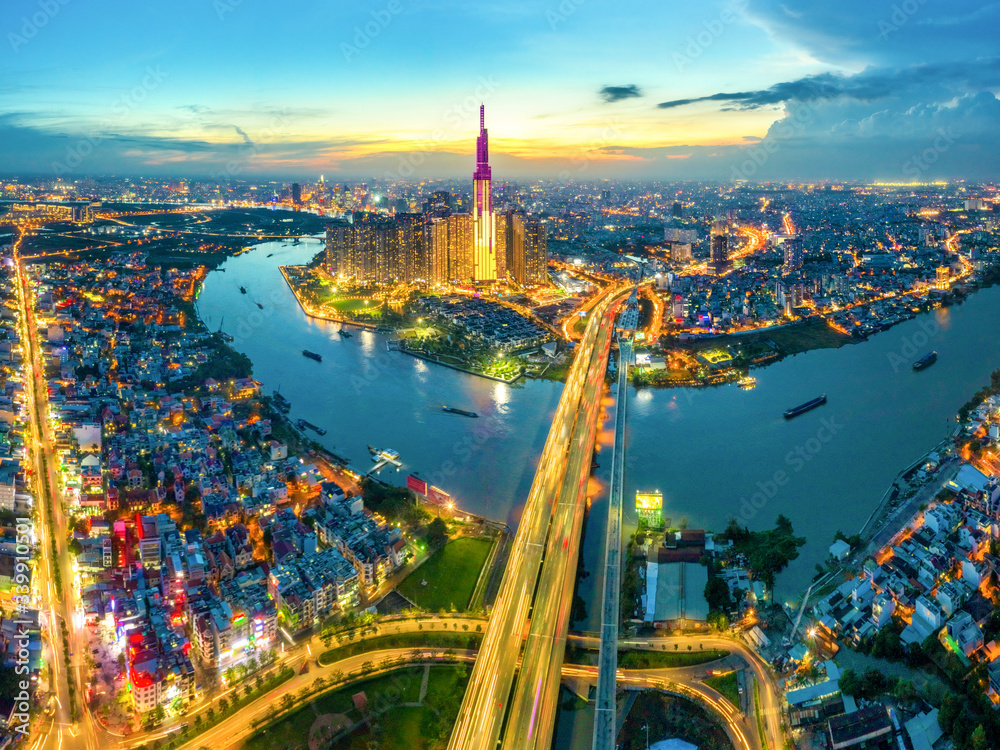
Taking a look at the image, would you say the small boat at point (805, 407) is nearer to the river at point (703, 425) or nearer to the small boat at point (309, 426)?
the river at point (703, 425)

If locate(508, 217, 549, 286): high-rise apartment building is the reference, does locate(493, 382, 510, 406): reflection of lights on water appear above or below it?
below

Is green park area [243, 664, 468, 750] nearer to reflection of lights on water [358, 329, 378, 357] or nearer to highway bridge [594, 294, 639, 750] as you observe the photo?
highway bridge [594, 294, 639, 750]

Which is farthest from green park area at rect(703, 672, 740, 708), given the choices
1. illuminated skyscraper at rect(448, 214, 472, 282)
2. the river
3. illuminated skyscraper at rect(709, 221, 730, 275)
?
illuminated skyscraper at rect(709, 221, 730, 275)

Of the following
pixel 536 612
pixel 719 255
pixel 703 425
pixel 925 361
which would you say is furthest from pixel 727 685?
pixel 719 255

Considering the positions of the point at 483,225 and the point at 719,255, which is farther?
the point at 719,255

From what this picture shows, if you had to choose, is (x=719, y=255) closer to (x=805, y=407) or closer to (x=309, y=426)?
(x=805, y=407)

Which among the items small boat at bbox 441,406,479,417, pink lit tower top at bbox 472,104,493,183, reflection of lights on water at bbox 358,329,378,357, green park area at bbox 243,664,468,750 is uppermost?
pink lit tower top at bbox 472,104,493,183
